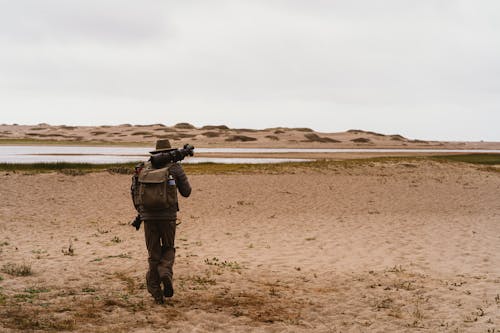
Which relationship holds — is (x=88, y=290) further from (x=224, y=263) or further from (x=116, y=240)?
(x=116, y=240)

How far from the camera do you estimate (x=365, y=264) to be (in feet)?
34.2

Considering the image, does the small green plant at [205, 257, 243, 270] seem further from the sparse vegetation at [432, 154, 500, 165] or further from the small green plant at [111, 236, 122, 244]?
Answer: the sparse vegetation at [432, 154, 500, 165]

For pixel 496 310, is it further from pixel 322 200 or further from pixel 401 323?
pixel 322 200

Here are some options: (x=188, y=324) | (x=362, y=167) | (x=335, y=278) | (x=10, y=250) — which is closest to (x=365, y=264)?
(x=335, y=278)

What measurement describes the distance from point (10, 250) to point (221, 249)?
17.0ft

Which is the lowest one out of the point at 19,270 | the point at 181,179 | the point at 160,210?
the point at 19,270

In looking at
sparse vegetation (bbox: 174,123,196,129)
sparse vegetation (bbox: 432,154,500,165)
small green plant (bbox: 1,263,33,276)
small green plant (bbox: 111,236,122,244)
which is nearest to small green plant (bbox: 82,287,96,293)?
small green plant (bbox: 1,263,33,276)

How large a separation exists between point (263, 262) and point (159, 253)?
3587mm

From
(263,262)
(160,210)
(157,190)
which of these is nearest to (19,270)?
(160,210)

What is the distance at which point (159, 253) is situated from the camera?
24.7 ft

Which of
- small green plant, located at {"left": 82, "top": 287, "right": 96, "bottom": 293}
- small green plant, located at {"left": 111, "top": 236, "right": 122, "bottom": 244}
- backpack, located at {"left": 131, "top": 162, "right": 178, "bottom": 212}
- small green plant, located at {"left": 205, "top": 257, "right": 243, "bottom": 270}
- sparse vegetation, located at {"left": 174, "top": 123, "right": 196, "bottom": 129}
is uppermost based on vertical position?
sparse vegetation, located at {"left": 174, "top": 123, "right": 196, "bottom": 129}

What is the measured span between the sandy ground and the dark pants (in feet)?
1.23

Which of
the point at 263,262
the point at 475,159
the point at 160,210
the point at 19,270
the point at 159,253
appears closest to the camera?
the point at 160,210

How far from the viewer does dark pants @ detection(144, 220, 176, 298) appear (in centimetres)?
737
